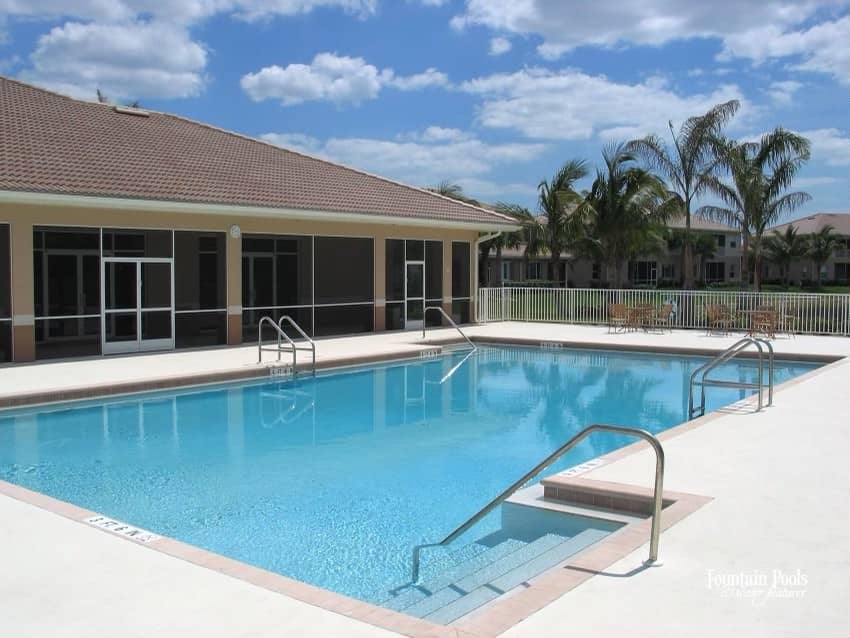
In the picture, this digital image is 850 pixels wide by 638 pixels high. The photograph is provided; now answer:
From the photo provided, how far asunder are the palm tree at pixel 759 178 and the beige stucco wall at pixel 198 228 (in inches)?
398

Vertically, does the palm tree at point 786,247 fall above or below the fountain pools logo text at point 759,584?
above

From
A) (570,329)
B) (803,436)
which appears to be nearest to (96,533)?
(803,436)

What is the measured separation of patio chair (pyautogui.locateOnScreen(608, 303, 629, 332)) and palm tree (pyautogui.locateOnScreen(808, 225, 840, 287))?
4276 centimetres

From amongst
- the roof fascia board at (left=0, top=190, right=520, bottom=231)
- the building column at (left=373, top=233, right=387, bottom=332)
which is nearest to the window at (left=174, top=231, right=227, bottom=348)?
the roof fascia board at (left=0, top=190, right=520, bottom=231)

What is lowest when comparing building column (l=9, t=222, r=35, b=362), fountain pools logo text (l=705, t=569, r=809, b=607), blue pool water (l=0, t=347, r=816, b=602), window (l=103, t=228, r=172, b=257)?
blue pool water (l=0, t=347, r=816, b=602)

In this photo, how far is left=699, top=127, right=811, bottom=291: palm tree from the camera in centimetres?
2923

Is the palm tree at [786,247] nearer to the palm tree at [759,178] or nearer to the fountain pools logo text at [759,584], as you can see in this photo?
the palm tree at [759,178]

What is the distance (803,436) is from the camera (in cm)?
906

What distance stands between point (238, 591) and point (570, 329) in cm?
1954

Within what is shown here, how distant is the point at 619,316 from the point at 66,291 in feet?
44.8

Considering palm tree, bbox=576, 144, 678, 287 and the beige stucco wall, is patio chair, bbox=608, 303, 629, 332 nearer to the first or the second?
the beige stucco wall

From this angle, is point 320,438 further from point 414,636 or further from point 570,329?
point 570,329

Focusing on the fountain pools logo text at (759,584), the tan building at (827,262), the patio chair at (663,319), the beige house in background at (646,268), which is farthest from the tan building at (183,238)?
the tan building at (827,262)

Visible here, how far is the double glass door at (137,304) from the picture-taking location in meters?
16.8
